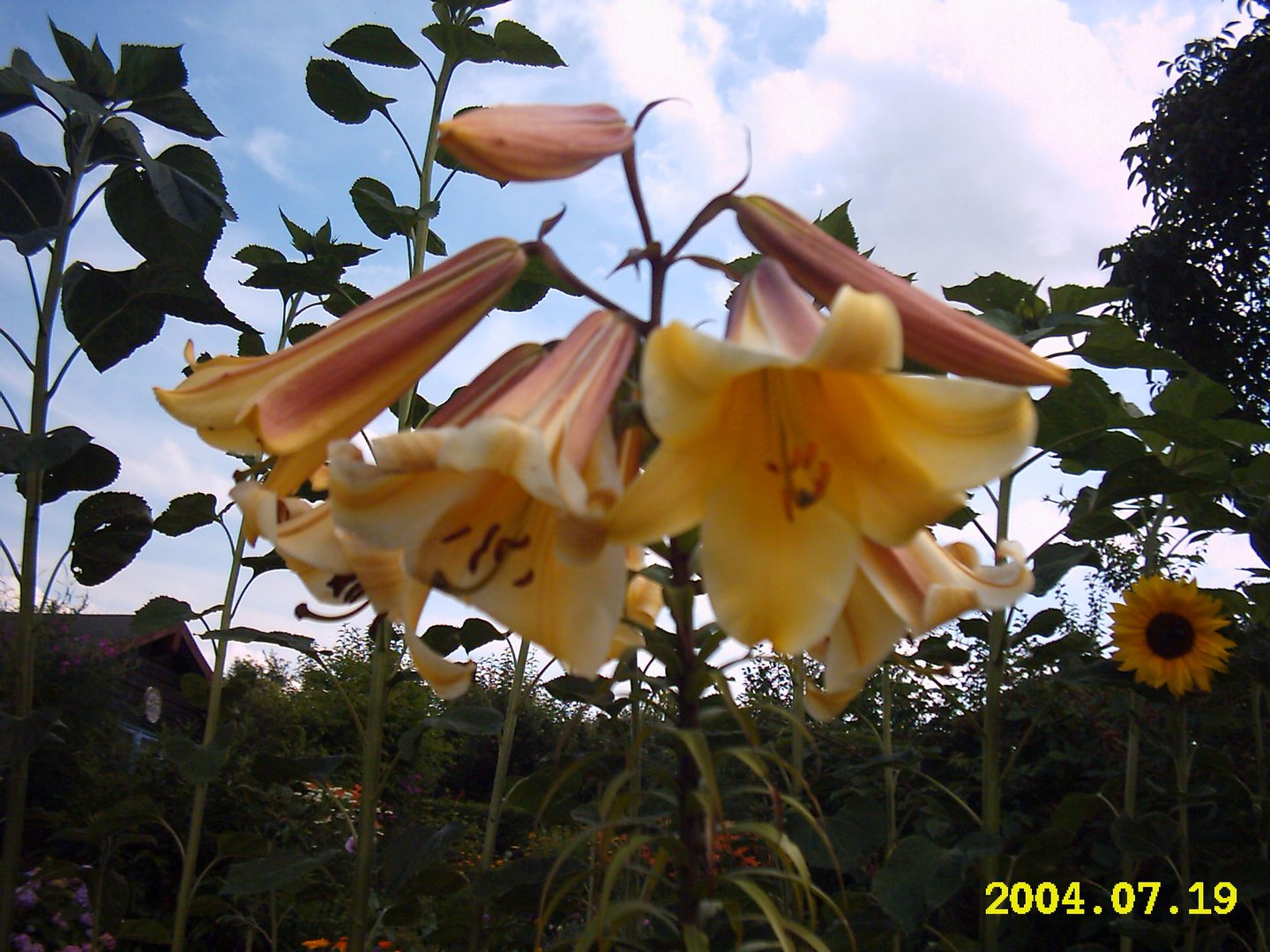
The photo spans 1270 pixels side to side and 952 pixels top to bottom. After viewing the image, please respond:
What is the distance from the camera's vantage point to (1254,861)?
2.10 meters

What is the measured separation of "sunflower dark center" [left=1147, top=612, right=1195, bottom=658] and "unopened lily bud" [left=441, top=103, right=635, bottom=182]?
1969 millimetres

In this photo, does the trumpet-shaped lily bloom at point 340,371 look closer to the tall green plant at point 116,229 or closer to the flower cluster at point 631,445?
the flower cluster at point 631,445

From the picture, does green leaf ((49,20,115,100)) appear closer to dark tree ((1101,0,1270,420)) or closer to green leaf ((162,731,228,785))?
green leaf ((162,731,228,785))

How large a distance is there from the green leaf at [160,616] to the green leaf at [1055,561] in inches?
76.6

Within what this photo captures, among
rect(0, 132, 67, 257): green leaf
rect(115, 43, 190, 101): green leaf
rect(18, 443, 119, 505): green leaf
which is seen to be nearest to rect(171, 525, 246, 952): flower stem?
rect(18, 443, 119, 505): green leaf

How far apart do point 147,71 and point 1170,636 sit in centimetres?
295

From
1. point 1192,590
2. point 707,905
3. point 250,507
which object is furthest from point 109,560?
point 1192,590

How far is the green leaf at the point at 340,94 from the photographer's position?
232 centimetres

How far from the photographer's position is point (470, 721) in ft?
6.15

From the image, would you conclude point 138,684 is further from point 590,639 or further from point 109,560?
point 590,639

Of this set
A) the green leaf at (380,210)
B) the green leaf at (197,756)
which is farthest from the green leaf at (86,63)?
the green leaf at (197,756)

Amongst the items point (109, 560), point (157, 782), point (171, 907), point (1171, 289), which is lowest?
point (171, 907)

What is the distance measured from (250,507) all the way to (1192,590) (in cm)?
232

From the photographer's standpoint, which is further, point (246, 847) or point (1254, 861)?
point (246, 847)
